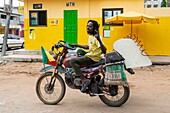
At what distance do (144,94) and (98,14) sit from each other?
28.5ft

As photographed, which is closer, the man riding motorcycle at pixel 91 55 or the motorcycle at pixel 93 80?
the motorcycle at pixel 93 80

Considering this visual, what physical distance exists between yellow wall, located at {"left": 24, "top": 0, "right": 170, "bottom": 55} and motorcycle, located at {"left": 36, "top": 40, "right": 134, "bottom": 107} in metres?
9.04

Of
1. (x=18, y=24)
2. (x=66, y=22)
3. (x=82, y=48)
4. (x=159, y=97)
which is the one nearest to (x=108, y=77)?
(x=82, y=48)

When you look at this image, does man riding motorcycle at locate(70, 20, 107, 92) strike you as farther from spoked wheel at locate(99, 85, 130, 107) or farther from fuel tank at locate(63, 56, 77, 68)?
spoked wheel at locate(99, 85, 130, 107)

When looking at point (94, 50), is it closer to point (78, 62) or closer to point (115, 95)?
point (78, 62)

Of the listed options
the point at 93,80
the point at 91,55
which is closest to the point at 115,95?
the point at 93,80

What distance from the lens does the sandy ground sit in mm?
5797

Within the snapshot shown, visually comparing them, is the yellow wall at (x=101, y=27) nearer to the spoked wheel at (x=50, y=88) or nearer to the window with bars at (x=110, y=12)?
the window with bars at (x=110, y=12)

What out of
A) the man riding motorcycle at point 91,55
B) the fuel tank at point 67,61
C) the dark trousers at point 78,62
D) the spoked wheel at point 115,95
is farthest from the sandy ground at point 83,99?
the fuel tank at point 67,61

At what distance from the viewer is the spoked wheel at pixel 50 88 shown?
6.19 m

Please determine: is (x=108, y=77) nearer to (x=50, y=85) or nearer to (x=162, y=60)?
(x=50, y=85)

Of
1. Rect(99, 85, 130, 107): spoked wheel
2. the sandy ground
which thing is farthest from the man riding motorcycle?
the sandy ground

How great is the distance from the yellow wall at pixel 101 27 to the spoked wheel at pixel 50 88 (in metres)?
9.07

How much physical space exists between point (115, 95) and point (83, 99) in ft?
3.29
